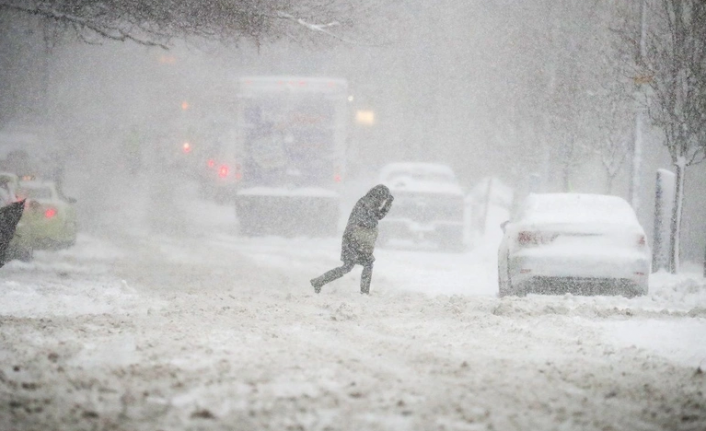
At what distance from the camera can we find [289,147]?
65.1 feet

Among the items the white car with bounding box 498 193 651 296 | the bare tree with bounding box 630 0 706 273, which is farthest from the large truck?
the white car with bounding box 498 193 651 296

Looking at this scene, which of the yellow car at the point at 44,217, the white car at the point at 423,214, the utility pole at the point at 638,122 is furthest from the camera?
the white car at the point at 423,214

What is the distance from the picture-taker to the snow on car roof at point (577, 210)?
10438 mm

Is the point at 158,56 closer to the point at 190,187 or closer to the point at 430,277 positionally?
the point at 190,187

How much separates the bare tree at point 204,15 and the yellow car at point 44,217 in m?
4.20

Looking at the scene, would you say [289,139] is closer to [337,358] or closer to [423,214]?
[423,214]

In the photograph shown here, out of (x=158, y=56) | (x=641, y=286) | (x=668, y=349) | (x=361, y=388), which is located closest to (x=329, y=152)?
(x=641, y=286)

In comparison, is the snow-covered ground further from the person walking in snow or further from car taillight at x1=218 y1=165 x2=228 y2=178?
car taillight at x1=218 y1=165 x2=228 y2=178

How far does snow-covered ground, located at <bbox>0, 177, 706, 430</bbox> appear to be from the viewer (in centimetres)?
464

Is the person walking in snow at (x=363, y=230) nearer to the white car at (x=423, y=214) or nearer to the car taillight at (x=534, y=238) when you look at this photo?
the car taillight at (x=534, y=238)

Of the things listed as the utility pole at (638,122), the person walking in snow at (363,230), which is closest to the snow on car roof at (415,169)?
the utility pole at (638,122)

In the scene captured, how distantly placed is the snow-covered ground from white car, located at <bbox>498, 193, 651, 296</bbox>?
29 cm

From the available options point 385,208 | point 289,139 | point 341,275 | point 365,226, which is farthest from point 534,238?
point 289,139

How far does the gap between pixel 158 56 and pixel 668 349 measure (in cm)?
6061
